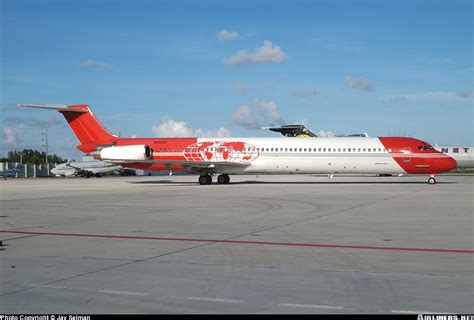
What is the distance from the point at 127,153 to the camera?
38688 mm

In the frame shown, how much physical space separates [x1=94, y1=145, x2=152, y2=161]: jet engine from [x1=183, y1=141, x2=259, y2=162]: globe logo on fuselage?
284 centimetres

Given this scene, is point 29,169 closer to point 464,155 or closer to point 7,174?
point 7,174

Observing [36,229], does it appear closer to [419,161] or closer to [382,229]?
[382,229]

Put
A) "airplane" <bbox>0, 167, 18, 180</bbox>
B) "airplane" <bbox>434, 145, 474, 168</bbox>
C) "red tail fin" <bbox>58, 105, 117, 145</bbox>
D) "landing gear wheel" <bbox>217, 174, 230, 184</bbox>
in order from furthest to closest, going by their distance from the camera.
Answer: "airplane" <bbox>0, 167, 18, 180</bbox>, "airplane" <bbox>434, 145, 474, 168</bbox>, "red tail fin" <bbox>58, 105, 117, 145</bbox>, "landing gear wheel" <bbox>217, 174, 230, 184</bbox>

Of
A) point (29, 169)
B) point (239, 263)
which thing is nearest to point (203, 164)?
point (239, 263)

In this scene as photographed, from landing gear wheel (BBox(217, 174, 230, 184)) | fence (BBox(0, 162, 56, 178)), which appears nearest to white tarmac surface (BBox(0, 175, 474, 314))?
landing gear wheel (BBox(217, 174, 230, 184))

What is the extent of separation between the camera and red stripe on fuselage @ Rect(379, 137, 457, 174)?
3484 cm

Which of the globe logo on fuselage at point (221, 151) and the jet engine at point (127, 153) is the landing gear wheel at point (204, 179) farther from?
the jet engine at point (127, 153)

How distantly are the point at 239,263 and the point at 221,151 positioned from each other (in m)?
30.3

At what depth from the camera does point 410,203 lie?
67.6 ft

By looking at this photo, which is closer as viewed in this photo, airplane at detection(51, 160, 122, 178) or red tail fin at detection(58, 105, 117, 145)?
red tail fin at detection(58, 105, 117, 145)

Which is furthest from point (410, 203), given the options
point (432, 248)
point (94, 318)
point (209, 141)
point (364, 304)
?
point (209, 141)

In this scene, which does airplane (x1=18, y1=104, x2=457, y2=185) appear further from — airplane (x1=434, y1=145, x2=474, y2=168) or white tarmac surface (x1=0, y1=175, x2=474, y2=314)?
airplane (x1=434, y1=145, x2=474, y2=168)

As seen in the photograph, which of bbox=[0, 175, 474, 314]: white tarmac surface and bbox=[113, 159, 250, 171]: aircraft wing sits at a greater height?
bbox=[113, 159, 250, 171]: aircraft wing
